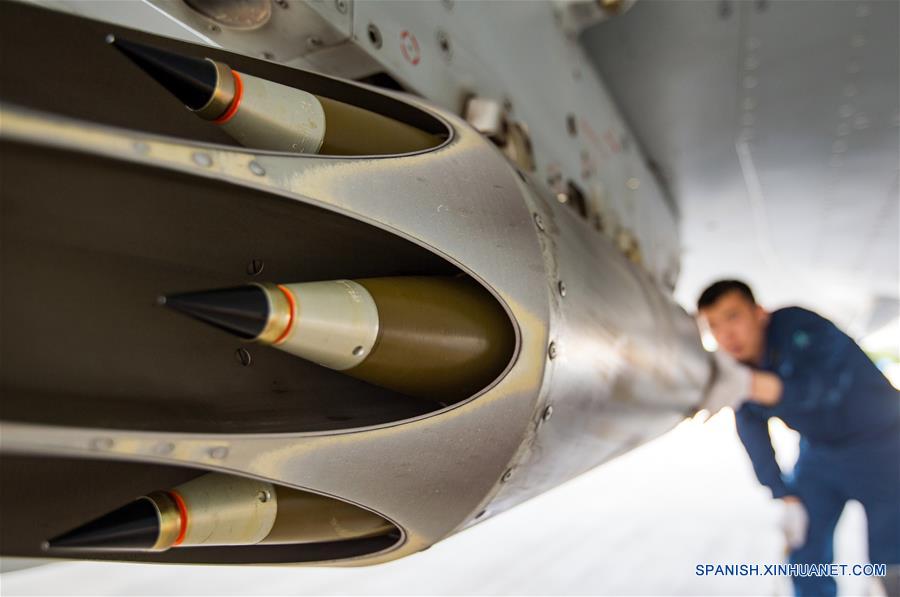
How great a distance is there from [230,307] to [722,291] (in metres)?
1.65

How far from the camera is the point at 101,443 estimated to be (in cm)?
37

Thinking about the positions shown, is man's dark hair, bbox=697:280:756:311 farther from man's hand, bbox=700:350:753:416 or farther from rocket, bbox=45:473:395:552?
rocket, bbox=45:473:395:552

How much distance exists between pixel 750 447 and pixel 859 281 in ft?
5.98

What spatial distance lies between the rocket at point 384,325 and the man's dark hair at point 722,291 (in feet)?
4.56

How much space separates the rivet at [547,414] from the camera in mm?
601

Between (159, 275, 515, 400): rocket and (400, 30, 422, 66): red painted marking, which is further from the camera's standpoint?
(400, 30, 422, 66): red painted marking

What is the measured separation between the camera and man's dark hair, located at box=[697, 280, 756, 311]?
1.78 meters

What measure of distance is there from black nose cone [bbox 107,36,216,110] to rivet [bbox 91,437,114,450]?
254 millimetres

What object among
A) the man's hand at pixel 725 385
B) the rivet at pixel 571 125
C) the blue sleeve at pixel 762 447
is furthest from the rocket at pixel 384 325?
the blue sleeve at pixel 762 447

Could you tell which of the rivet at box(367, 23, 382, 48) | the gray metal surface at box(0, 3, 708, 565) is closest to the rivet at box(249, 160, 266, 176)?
the gray metal surface at box(0, 3, 708, 565)

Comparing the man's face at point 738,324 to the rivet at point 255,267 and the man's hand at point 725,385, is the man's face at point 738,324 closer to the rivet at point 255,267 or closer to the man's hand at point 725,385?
the man's hand at point 725,385

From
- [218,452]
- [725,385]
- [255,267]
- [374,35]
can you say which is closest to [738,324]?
[725,385]

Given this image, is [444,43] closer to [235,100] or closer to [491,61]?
[491,61]

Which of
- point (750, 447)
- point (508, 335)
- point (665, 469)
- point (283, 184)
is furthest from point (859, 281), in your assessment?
point (283, 184)
